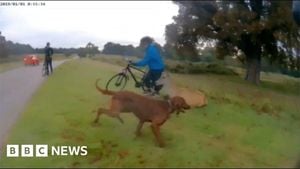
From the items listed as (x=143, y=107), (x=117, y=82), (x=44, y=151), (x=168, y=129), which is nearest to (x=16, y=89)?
(x=44, y=151)

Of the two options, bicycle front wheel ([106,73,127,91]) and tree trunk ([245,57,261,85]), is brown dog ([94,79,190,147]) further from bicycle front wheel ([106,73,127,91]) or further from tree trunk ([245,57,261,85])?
tree trunk ([245,57,261,85])

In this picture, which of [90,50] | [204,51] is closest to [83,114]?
[90,50]

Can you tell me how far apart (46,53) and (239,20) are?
134cm

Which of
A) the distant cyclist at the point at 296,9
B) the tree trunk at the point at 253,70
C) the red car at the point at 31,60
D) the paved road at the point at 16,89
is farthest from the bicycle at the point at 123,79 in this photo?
the distant cyclist at the point at 296,9

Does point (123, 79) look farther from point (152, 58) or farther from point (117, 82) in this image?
point (152, 58)

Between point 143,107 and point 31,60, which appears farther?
point 31,60

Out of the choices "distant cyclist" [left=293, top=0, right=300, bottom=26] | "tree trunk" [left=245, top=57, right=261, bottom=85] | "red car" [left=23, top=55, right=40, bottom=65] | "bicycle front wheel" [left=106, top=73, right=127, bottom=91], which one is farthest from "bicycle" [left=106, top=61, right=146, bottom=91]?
"distant cyclist" [left=293, top=0, right=300, bottom=26]

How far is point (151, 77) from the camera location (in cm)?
367

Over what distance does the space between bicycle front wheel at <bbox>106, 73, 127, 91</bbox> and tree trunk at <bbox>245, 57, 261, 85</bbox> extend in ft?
2.92

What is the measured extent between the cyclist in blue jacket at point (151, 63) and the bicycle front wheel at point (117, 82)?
0.40 ft

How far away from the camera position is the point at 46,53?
12.1 ft

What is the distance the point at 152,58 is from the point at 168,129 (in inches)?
18.7

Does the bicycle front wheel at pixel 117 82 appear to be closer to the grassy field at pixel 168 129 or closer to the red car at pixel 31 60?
the grassy field at pixel 168 129

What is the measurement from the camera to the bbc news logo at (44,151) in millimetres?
3453
